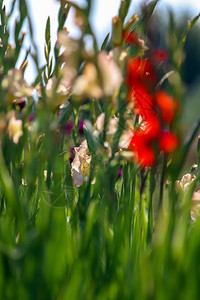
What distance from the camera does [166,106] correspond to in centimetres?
54

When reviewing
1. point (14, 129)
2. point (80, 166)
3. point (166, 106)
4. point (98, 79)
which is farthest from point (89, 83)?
point (80, 166)

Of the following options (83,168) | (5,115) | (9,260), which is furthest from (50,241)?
(83,168)

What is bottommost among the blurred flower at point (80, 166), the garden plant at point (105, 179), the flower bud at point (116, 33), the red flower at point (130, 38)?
the blurred flower at point (80, 166)

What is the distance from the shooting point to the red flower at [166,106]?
53 cm

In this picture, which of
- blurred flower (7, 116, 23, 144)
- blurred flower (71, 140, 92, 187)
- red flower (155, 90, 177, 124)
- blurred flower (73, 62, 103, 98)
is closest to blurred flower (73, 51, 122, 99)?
blurred flower (73, 62, 103, 98)

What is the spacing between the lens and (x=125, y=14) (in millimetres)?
716

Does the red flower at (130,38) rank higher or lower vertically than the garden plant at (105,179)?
higher

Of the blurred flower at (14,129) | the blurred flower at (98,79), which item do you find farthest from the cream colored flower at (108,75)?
the blurred flower at (14,129)

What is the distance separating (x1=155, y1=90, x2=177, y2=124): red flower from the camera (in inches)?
20.9

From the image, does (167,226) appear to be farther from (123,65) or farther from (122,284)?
(123,65)

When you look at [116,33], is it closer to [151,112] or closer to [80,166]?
[151,112]

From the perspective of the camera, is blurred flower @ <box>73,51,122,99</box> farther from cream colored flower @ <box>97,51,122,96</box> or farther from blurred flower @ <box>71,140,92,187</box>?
blurred flower @ <box>71,140,92,187</box>

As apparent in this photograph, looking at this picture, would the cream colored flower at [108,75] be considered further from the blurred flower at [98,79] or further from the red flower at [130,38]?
the red flower at [130,38]

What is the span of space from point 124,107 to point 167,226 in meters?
0.21
